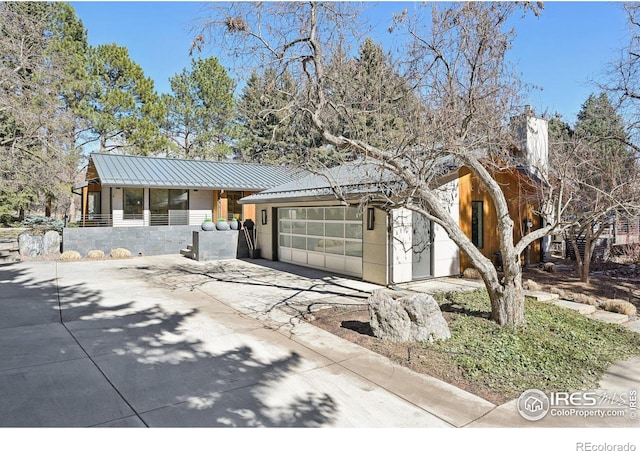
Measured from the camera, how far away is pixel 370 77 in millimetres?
6852

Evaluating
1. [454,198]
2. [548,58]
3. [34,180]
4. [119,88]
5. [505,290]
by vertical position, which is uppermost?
[119,88]

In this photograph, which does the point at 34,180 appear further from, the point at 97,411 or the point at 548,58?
the point at 548,58

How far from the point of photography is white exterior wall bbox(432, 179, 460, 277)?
10055mm

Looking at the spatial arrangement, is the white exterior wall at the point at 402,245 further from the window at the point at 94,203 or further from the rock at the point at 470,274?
the window at the point at 94,203

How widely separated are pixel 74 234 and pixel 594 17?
16734 mm

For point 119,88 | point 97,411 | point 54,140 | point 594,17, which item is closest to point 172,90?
point 119,88

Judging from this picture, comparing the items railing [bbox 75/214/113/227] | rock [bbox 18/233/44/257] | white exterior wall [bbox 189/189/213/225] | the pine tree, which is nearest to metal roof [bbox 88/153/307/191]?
white exterior wall [bbox 189/189/213/225]

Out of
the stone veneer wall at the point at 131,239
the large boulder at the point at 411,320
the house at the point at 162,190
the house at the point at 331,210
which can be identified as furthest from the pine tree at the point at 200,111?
the large boulder at the point at 411,320

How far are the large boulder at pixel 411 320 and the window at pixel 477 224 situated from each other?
6.25 meters

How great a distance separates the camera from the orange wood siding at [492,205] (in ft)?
34.5

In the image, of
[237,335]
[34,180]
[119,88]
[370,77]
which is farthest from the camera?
[119,88]

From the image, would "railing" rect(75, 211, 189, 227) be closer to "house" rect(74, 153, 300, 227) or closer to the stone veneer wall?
"house" rect(74, 153, 300, 227)

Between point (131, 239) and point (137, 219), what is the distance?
6.26 ft

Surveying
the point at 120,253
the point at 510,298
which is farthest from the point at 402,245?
the point at 120,253
